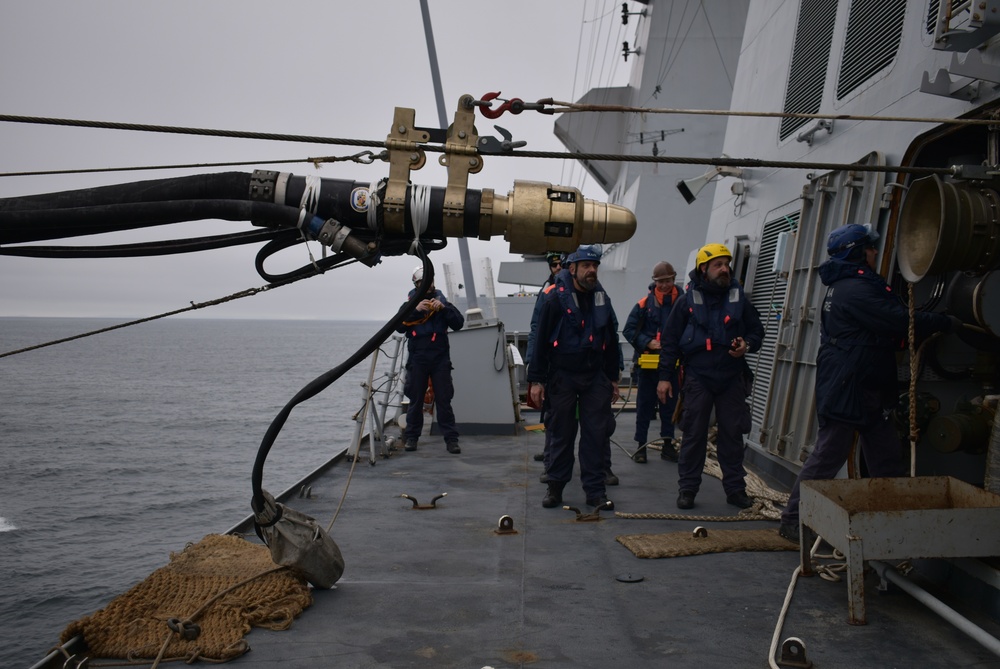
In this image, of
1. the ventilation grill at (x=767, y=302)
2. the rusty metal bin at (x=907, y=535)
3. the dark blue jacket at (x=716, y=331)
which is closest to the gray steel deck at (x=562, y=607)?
the rusty metal bin at (x=907, y=535)

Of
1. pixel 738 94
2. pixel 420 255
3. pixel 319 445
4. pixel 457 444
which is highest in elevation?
pixel 738 94

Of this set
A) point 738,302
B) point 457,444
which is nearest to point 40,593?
point 457,444

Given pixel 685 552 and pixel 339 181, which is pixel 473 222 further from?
pixel 685 552

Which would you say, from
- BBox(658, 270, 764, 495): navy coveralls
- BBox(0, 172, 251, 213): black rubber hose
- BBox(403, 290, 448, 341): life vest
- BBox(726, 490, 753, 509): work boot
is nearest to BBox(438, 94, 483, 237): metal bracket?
BBox(0, 172, 251, 213): black rubber hose

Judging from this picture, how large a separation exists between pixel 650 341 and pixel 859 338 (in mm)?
3510

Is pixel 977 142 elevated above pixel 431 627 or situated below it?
above

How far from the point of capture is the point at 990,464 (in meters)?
3.63

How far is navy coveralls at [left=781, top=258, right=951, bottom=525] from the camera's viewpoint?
4066 millimetres

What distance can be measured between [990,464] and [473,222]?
2.57m

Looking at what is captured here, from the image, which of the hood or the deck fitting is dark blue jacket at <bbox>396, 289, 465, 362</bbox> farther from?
the hood

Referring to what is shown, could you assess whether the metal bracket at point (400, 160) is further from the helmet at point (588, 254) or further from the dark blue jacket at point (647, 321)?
the dark blue jacket at point (647, 321)

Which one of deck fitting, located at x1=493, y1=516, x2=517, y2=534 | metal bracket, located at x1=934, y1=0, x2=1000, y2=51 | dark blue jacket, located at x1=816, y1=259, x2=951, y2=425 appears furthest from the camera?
deck fitting, located at x1=493, y1=516, x2=517, y2=534

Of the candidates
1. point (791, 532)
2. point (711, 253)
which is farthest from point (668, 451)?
point (791, 532)

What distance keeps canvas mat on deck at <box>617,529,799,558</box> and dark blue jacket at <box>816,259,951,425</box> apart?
83 cm
